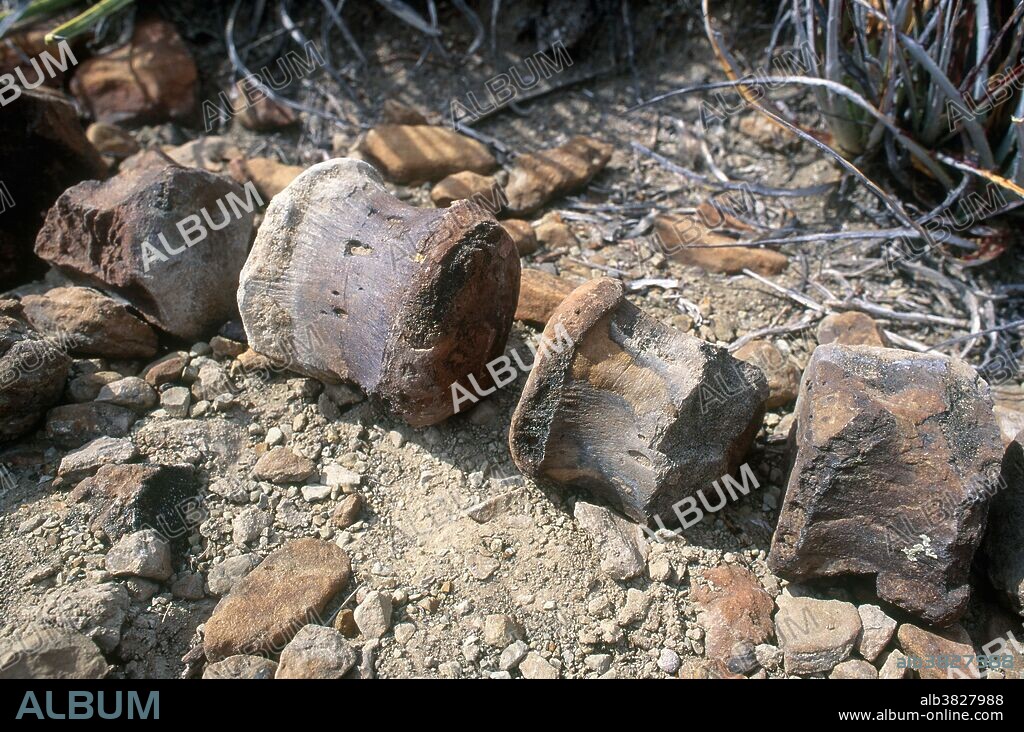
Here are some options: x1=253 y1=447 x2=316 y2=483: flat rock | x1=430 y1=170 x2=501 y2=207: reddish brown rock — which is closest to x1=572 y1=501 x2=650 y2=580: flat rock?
x1=253 y1=447 x2=316 y2=483: flat rock

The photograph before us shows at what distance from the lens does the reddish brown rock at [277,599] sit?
2236 millimetres

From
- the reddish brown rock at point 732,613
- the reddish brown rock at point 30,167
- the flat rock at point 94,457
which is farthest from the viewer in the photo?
the reddish brown rock at point 30,167

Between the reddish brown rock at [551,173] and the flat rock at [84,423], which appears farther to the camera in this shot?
the reddish brown rock at [551,173]

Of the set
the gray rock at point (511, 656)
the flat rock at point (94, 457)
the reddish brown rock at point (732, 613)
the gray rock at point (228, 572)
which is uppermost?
the flat rock at point (94, 457)

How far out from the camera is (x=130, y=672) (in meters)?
2.20

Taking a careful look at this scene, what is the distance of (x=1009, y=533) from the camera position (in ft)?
7.84

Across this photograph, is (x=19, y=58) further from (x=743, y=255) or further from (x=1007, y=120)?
(x=1007, y=120)

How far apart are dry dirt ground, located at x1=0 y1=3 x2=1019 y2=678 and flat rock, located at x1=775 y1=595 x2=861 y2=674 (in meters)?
0.07

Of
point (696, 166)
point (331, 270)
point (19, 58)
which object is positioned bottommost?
point (696, 166)

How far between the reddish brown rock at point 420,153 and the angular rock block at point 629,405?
4.56 ft

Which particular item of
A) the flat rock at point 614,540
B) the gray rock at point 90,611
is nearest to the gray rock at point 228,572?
the gray rock at point 90,611

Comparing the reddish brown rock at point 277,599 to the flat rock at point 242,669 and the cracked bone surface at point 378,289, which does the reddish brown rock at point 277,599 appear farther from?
the cracked bone surface at point 378,289
